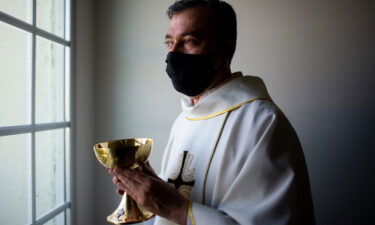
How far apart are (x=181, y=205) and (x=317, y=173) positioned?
4.72 feet

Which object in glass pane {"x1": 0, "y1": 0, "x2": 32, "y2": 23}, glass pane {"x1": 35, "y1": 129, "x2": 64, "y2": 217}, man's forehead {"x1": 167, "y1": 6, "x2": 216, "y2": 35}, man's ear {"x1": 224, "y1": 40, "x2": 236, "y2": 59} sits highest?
glass pane {"x1": 0, "y1": 0, "x2": 32, "y2": 23}

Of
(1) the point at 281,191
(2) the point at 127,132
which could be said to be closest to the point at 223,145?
(1) the point at 281,191

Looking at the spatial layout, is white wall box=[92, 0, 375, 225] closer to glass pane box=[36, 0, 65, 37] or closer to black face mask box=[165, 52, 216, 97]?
glass pane box=[36, 0, 65, 37]

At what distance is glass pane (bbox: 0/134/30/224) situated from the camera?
58.5 inches

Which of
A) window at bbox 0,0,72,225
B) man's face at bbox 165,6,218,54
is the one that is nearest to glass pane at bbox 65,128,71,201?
window at bbox 0,0,72,225

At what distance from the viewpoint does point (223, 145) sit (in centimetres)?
120

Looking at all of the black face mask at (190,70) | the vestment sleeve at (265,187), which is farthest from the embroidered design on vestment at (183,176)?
the black face mask at (190,70)

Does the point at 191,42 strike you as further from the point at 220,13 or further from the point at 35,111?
the point at 35,111

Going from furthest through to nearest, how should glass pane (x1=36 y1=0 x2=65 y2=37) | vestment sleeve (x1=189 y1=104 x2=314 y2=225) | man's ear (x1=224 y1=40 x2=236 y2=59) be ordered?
glass pane (x1=36 y1=0 x2=65 y2=37) < man's ear (x1=224 y1=40 x2=236 y2=59) < vestment sleeve (x1=189 y1=104 x2=314 y2=225)

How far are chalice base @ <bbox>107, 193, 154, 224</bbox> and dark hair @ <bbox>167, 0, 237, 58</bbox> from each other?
2.93 feet

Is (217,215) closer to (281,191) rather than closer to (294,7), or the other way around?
(281,191)

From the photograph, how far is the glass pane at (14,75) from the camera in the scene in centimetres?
147

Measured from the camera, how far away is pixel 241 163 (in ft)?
3.60

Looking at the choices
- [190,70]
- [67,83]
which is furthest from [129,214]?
[67,83]
